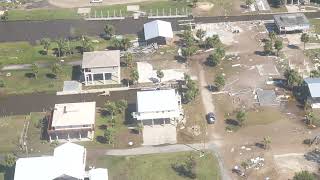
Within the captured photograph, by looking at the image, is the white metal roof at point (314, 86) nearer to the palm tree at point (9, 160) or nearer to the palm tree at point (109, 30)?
the palm tree at point (109, 30)

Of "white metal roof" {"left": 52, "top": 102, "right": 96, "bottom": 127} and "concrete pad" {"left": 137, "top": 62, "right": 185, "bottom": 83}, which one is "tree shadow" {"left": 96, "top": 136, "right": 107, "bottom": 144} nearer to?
"white metal roof" {"left": 52, "top": 102, "right": 96, "bottom": 127}

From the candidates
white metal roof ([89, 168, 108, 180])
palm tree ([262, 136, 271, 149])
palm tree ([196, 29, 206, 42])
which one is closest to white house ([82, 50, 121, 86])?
palm tree ([196, 29, 206, 42])

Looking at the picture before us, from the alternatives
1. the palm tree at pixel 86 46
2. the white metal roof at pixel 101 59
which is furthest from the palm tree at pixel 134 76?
the palm tree at pixel 86 46

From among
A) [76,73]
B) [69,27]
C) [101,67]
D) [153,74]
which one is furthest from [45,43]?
[153,74]

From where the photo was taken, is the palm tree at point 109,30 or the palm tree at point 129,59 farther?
the palm tree at point 109,30

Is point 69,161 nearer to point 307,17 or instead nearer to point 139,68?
point 139,68

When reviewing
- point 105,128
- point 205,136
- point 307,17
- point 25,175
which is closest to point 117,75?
point 105,128
